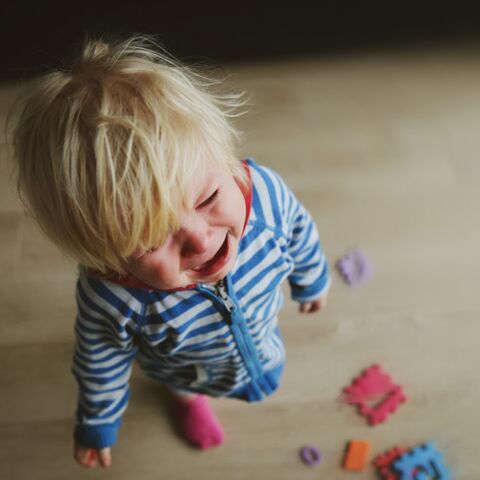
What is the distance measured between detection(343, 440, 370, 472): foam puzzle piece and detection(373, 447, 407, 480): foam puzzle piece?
0.8 inches

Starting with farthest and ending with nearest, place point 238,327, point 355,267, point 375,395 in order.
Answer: point 355,267
point 375,395
point 238,327

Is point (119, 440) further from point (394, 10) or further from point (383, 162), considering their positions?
point (394, 10)

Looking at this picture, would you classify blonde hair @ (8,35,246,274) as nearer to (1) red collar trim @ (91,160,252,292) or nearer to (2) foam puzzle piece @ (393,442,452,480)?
(1) red collar trim @ (91,160,252,292)

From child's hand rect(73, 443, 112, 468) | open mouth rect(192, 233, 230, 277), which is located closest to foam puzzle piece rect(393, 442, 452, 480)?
child's hand rect(73, 443, 112, 468)

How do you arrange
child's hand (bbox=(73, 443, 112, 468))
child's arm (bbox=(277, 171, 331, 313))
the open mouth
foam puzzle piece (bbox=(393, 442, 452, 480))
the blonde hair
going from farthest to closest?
foam puzzle piece (bbox=(393, 442, 452, 480)), child's hand (bbox=(73, 443, 112, 468)), child's arm (bbox=(277, 171, 331, 313)), the open mouth, the blonde hair

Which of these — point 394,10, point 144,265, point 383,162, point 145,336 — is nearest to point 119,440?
point 145,336

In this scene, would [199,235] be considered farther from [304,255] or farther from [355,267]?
[355,267]

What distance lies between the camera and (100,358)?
74 centimetres

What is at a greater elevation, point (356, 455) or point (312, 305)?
point (312, 305)

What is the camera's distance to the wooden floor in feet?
3.36

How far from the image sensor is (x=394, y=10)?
4.62 ft

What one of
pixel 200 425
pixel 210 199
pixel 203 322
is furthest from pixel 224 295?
pixel 200 425

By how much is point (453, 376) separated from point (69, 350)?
0.67 meters

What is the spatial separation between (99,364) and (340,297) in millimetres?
518
